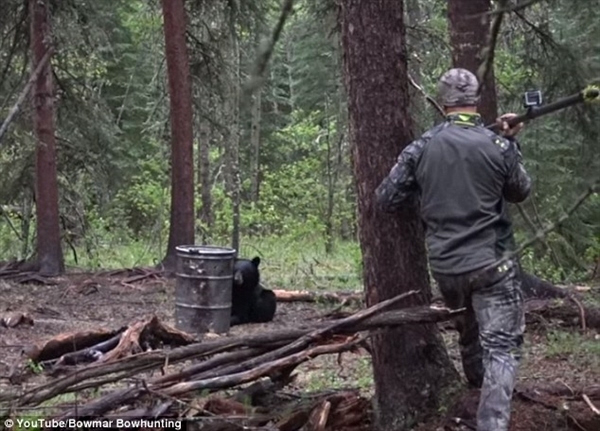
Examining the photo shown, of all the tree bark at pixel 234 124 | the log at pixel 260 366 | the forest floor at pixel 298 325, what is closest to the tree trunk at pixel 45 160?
the forest floor at pixel 298 325

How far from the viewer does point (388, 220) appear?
5.80 m

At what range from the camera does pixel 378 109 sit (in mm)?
5828

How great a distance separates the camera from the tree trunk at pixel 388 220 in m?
5.81

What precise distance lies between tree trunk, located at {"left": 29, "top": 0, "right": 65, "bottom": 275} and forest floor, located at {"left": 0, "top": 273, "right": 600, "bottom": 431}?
770 mm

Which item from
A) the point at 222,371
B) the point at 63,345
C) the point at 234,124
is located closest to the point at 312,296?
the point at 63,345

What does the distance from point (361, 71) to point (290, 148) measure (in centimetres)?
2695

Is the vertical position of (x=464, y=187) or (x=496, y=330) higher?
(x=464, y=187)

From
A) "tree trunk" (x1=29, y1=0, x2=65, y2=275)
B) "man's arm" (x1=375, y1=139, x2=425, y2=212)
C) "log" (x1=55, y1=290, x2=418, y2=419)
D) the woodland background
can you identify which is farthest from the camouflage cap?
"tree trunk" (x1=29, y1=0, x2=65, y2=275)

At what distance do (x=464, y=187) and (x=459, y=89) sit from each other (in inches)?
23.0

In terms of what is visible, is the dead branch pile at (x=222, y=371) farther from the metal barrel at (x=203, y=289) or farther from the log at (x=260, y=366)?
the metal barrel at (x=203, y=289)

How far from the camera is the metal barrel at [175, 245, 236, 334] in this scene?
32.3 ft

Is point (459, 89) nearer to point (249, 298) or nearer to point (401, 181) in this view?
point (401, 181)

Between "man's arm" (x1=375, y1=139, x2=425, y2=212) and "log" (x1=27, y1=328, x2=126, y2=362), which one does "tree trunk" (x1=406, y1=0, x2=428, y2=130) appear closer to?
"log" (x1=27, y1=328, x2=126, y2=362)

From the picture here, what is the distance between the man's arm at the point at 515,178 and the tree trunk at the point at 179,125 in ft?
35.3
